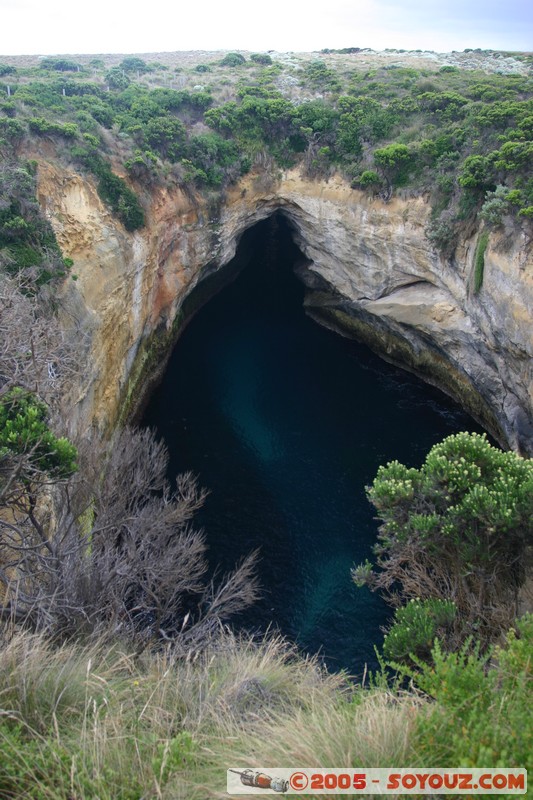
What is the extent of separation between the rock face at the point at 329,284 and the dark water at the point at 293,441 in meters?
1.96

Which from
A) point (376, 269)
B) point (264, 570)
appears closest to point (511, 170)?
point (376, 269)

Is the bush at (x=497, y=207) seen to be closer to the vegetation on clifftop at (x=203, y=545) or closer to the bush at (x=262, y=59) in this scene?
the vegetation on clifftop at (x=203, y=545)

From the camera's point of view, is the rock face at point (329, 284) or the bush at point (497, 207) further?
the bush at point (497, 207)

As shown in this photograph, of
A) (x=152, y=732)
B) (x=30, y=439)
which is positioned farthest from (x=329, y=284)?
(x=152, y=732)

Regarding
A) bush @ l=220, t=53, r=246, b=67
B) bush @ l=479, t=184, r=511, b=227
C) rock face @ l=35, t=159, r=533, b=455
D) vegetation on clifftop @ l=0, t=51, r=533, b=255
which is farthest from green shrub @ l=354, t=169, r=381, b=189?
bush @ l=220, t=53, r=246, b=67

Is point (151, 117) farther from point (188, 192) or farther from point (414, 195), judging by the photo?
point (414, 195)

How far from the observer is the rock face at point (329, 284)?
795 inches

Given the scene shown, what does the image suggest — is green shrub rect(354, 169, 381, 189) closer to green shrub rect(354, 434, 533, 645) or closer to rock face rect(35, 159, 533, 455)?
rock face rect(35, 159, 533, 455)

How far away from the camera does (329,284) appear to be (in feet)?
108

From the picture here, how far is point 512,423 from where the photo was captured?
72.0 feet

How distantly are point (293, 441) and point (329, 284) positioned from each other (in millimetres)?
12875

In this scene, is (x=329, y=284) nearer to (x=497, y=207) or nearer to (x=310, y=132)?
(x=310, y=132)

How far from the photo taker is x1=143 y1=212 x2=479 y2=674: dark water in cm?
1689

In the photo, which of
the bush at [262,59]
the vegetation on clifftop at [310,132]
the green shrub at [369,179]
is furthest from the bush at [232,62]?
the green shrub at [369,179]
